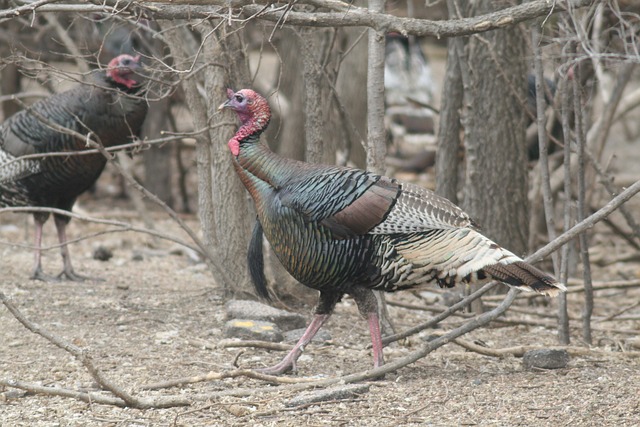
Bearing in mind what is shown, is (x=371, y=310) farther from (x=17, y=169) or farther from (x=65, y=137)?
(x=17, y=169)

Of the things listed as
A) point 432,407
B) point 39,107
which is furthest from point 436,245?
point 39,107

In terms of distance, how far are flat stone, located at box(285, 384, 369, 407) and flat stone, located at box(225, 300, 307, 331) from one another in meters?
1.36

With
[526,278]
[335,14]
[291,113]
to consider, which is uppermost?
[335,14]

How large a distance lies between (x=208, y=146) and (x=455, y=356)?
2290 mm

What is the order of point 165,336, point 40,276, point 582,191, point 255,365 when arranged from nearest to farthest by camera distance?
point 255,365, point 582,191, point 165,336, point 40,276

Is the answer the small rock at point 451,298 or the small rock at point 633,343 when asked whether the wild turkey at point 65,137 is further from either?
the small rock at point 633,343

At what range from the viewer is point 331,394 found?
4.41 metres

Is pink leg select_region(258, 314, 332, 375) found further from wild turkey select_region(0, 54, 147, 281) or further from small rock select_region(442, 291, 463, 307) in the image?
wild turkey select_region(0, 54, 147, 281)

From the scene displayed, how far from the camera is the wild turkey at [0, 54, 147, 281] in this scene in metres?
6.93

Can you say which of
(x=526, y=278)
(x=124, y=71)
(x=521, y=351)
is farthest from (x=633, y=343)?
(x=124, y=71)

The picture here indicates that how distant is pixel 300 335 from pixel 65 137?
2.59 m

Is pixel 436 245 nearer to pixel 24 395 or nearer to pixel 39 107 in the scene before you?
pixel 24 395

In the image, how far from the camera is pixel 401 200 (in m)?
4.75

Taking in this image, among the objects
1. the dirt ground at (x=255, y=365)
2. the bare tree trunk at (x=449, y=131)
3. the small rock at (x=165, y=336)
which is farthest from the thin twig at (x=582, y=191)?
the small rock at (x=165, y=336)
